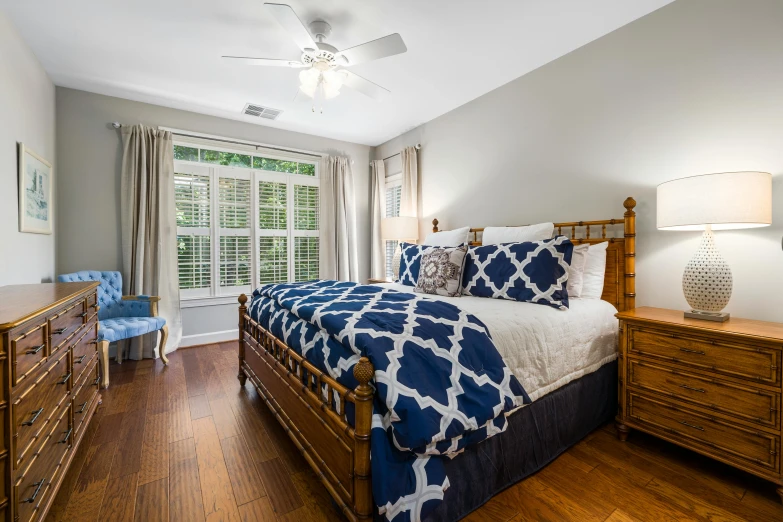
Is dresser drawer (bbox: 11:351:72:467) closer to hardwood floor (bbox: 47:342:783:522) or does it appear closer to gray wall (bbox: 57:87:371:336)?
hardwood floor (bbox: 47:342:783:522)

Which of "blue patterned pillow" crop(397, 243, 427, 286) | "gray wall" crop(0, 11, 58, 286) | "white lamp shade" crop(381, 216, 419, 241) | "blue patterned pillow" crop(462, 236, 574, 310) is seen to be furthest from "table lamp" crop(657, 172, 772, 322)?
"gray wall" crop(0, 11, 58, 286)

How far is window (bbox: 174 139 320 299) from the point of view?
4016mm

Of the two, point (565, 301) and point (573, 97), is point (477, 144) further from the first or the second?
point (565, 301)

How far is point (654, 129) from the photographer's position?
233 centimetres

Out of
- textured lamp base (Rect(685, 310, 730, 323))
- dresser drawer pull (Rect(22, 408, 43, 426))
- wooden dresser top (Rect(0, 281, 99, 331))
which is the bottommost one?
dresser drawer pull (Rect(22, 408, 43, 426))

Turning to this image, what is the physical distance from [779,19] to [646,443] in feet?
8.07

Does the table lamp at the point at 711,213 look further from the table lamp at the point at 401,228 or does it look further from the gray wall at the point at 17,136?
the gray wall at the point at 17,136

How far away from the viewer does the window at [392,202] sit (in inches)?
195

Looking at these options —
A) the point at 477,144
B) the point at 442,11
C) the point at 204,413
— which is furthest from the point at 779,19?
the point at 204,413

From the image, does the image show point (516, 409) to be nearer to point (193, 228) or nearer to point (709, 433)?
point (709, 433)

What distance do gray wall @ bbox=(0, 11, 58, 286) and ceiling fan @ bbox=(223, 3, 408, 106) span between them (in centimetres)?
147

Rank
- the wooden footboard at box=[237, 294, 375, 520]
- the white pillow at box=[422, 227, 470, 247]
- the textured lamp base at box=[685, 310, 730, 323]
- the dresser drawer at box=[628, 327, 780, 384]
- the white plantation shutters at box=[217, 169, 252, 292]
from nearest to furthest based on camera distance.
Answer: the wooden footboard at box=[237, 294, 375, 520] → the dresser drawer at box=[628, 327, 780, 384] → the textured lamp base at box=[685, 310, 730, 323] → the white pillow at box=[422, 227, 470, 247] → the white plantation shutters at box=[217, 169, 252, 292]

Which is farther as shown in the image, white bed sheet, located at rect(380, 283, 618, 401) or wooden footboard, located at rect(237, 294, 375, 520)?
white bed sheet, located at rect(380, 283, 618, 401)

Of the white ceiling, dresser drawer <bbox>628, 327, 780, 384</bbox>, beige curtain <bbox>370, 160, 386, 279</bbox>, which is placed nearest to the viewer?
dresser drawer <bbox>628, 327, 780, 384</bbox>
